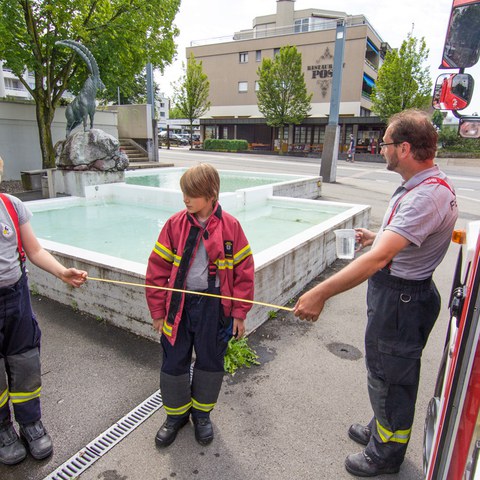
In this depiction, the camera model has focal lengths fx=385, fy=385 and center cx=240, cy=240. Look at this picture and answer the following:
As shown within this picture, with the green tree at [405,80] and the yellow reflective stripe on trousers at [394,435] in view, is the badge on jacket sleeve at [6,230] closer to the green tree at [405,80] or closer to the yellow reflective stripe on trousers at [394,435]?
the yellow reflective stripe on trousers at [394,435]

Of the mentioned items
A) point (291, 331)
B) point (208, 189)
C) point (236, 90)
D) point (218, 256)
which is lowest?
point (291, 331)

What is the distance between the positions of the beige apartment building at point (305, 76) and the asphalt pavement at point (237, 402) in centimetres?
3281

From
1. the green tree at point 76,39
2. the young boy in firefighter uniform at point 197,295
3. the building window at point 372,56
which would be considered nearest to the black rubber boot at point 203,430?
the young boy in firefighter uniform at point 197,295

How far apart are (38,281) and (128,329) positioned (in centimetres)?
148

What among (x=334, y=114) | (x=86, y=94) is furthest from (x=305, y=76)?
(x=86, y=94)

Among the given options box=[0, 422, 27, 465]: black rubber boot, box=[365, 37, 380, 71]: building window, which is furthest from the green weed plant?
box=[365, 37, 380, 71]: building window

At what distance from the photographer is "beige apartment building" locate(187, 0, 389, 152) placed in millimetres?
37594

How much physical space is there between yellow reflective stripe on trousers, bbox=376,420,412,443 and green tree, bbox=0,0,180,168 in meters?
11.4

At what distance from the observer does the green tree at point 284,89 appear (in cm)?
3441

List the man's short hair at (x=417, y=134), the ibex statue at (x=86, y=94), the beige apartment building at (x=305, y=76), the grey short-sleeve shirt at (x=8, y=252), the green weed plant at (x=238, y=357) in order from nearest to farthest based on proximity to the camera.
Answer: the man's short hair at (x=417, y=134) < the grey short-sleeve shirt at (x=8, y=252) < the green weed plant at (x=238, y=357) < the ibex statue at (x=86, y=94) < the beige apartment building at (x=305, y=76)

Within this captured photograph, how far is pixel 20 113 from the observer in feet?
44.2

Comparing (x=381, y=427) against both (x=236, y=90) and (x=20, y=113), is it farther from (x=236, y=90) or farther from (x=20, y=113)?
(x=236, y=90)

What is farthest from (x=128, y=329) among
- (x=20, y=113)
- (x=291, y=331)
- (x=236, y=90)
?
(x=236, y=90)

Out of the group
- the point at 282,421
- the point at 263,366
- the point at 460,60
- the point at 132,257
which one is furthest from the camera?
the point at 132,257
